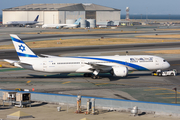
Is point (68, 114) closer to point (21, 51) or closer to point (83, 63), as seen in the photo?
point (83, 63)

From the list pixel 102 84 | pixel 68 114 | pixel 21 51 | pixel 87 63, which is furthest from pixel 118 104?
pixel 21 51

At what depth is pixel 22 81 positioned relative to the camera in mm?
58344

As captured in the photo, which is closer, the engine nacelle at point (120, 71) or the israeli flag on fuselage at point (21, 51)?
the engine nacelle at point (120, 71)

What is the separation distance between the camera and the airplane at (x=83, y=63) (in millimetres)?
58469

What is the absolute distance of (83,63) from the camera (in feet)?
196

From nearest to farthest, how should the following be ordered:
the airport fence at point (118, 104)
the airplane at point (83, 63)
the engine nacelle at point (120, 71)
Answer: the airport fence at point (118, 104)
the engine nacelle at point (120, 71)
the airplane at point (83, 63)

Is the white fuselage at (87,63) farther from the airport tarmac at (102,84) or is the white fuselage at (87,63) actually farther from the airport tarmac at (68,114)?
the airport tarmac at (68,114)

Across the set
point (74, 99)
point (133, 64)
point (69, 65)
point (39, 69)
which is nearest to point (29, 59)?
point (39, 69)

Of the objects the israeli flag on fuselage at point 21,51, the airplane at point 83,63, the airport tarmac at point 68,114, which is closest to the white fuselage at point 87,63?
the airplane at point 83,63

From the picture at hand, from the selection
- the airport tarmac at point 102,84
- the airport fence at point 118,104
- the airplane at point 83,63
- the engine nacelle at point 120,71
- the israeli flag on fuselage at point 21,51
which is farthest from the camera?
the israeli flag on fuselage at point 21,51

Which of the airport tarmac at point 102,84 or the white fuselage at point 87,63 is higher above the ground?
the white fuselage at point 87,63

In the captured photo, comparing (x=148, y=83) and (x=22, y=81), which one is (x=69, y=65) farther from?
(x=148, y=83)

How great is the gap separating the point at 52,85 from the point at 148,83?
17866 millimetres

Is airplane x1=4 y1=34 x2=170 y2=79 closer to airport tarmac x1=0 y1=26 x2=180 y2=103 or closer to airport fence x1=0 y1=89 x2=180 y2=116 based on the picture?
airport tarmac x1=0 y1=26 x2=180 y2=103
